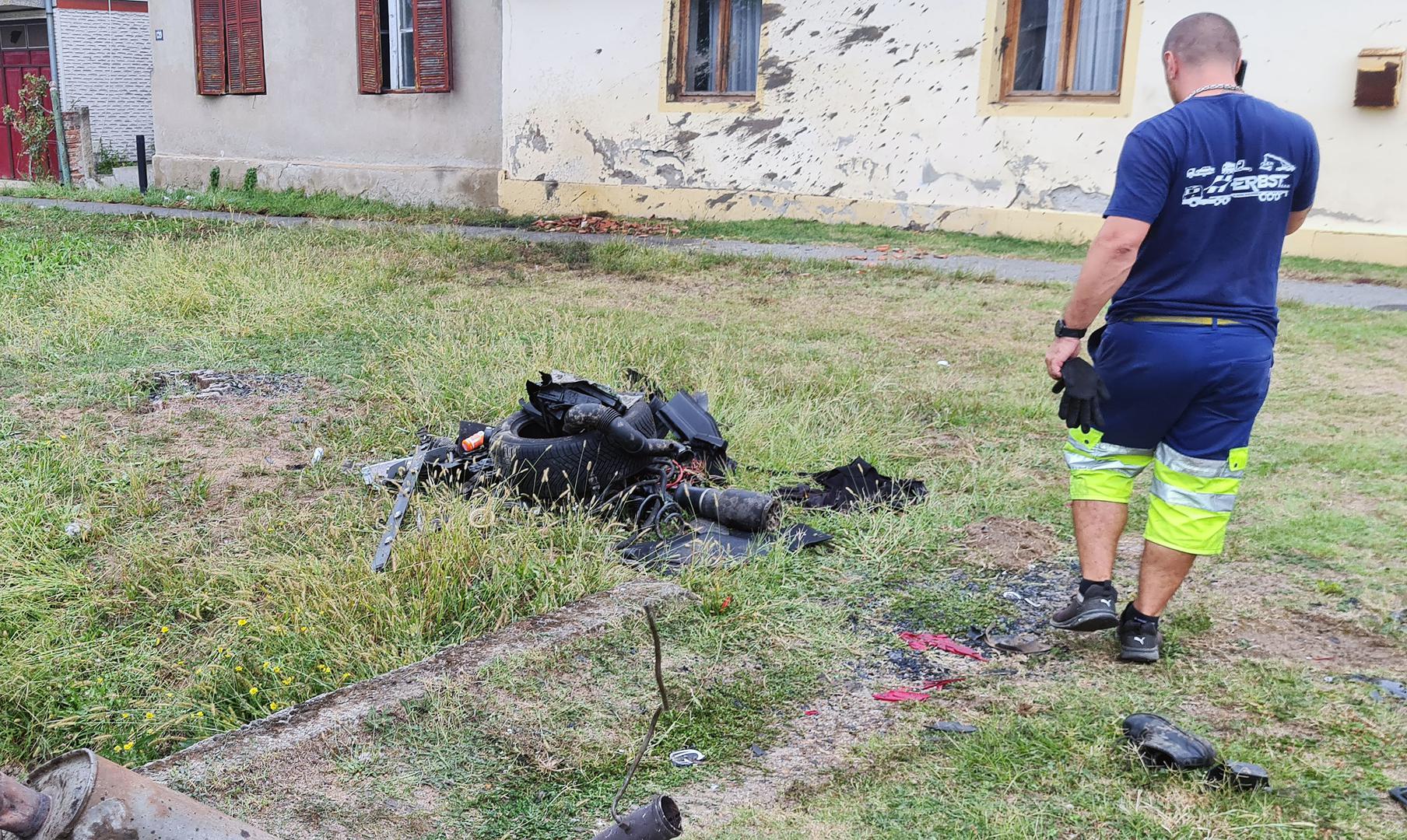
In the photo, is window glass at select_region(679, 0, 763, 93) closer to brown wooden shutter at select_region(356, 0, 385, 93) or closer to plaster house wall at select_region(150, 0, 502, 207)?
plaster house wall at select_region(150, 0, 502, 207)

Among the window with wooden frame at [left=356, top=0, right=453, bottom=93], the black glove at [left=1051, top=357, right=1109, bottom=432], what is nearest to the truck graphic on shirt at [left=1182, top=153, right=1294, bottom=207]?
the black glove at [left=1051, top=357, right=1109, bottom=432]

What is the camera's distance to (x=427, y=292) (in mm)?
8891

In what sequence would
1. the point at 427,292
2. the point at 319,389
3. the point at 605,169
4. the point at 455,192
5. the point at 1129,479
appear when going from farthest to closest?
the point at 455,192 → the point at 605,169 → the point at 427,292 → the point at 319,389 → the point at 1129,479

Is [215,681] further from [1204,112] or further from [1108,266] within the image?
[1204,112]

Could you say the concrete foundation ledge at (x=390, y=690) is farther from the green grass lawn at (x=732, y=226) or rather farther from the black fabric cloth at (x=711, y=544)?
the green grass lawn at (x=732, y=226)

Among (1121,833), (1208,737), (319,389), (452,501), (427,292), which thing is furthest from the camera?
(427,292)

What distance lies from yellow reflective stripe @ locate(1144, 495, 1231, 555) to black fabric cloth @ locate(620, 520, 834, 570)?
1.22 m

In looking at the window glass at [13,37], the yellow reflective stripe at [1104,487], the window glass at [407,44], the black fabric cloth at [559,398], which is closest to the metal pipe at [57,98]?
the window glass at [13,37]

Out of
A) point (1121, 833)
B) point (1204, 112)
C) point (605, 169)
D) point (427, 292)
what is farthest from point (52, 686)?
point (605, 169)

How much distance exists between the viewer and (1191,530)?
3.34 metres

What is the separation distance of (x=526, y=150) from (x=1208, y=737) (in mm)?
13697

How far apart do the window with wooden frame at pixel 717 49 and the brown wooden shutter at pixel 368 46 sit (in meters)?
4.66

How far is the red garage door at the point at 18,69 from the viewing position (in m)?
23.1

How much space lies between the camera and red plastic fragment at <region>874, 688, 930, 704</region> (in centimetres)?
311
